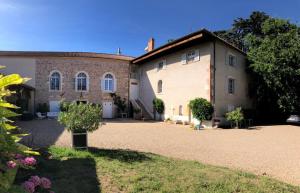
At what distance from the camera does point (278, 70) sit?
21.3 metres

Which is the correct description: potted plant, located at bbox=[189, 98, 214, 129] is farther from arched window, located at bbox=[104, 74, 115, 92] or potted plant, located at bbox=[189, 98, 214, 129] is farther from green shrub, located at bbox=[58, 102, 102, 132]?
green shrub, located at bbox=[58, 102, 102, 132]

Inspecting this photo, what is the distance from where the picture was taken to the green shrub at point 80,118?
9.04 m

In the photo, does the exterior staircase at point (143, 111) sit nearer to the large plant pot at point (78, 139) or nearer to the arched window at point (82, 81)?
the arched window at point (82, 81)

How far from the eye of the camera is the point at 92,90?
28.5 meters

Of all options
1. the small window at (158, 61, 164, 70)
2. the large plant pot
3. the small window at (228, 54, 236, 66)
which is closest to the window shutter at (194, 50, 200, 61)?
the small window at (228, 54, 236, 66)

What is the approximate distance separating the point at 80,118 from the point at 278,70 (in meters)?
16.9

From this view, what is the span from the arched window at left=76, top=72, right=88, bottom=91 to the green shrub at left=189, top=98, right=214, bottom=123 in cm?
1243

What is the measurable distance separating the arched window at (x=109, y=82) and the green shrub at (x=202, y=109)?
37.0 ft

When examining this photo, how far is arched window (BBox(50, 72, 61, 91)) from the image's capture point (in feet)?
91.4

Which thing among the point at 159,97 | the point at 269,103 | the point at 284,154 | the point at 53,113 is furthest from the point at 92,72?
the point at 284,154

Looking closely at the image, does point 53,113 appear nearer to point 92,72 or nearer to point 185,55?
point 92,72

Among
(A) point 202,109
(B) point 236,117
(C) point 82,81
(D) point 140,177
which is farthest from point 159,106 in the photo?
(D) point 140,177

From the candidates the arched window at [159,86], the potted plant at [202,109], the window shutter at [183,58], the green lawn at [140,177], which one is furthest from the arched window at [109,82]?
the green lawn at [140,177]

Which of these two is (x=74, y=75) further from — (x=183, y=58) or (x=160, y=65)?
(x=183, y=58)
